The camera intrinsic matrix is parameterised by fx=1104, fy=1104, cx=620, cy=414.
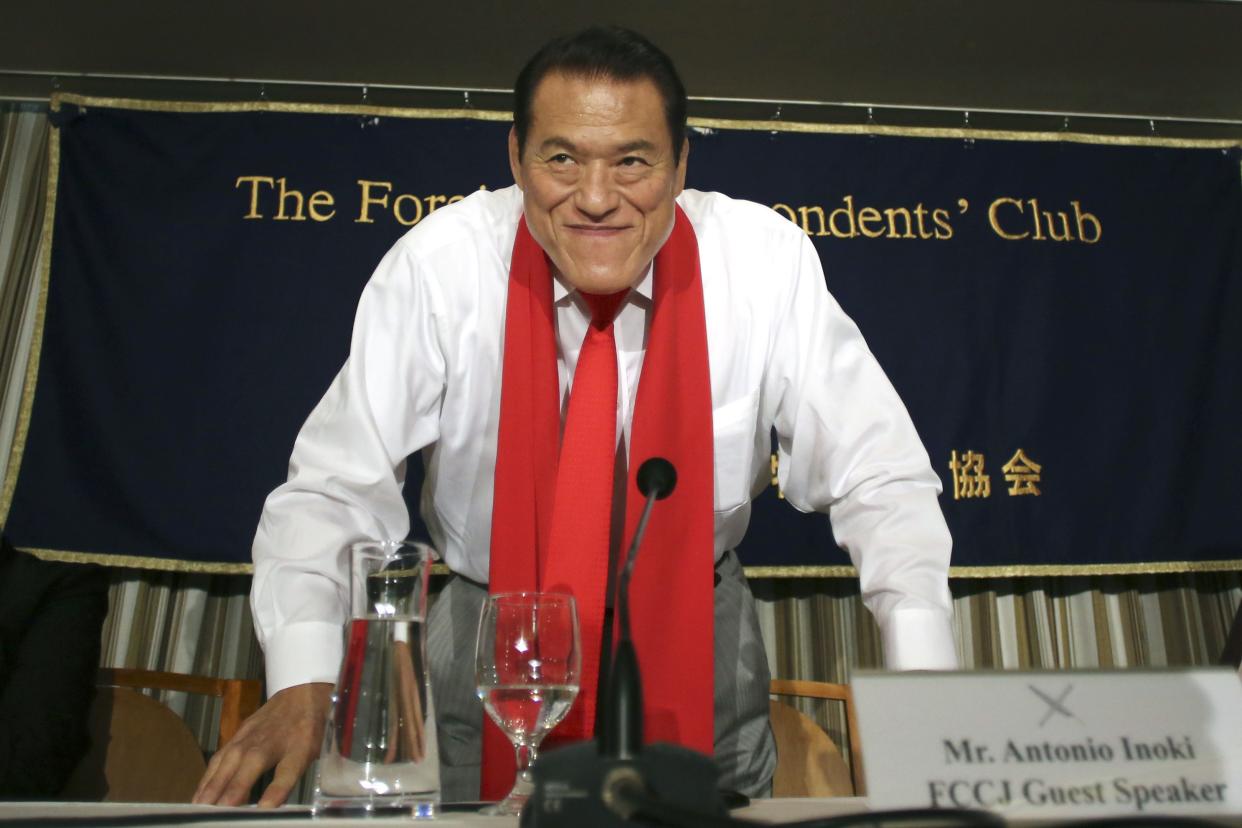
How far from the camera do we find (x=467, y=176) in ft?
8.45

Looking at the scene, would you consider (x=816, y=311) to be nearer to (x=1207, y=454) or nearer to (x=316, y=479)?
(x=316, y=479)

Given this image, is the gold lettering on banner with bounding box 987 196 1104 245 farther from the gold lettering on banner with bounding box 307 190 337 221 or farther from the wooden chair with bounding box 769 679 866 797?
the gold lettering on banner with bounding box 307 190 337 221

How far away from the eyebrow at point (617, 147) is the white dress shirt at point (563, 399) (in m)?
0.22

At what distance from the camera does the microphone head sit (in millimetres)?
729

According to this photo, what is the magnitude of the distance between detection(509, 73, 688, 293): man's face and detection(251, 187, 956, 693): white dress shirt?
0.14 meters

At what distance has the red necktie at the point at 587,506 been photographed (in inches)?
44.8

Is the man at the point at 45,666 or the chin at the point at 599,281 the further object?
the man at the point at 45,666

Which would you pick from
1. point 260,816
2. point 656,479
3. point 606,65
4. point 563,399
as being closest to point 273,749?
point 260,816

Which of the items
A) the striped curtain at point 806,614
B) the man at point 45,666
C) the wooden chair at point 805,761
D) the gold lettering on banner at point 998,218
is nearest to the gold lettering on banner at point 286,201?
the striped curtain at point 806,614

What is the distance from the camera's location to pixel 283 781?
0.85m

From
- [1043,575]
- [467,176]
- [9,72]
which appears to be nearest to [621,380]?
[467,176]

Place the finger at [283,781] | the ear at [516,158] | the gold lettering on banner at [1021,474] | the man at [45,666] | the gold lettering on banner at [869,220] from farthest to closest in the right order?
the gold lettering on banner at [869,220]
the gold lettering on banner at [1021,474]
the man at [45,666]
the ear at [516,158]
the finger at [283,781]

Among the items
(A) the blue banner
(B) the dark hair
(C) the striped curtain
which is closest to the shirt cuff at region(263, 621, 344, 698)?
(B) the dark hair

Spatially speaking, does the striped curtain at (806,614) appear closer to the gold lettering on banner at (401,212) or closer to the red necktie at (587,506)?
the gold lettering on banner at (401,212)
